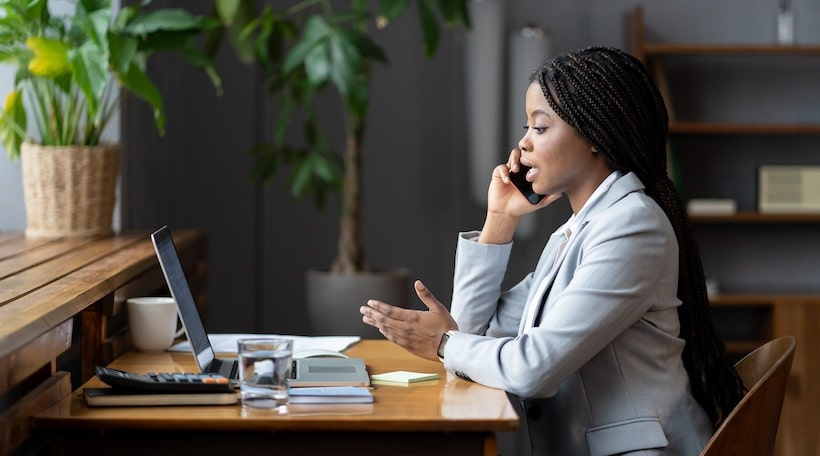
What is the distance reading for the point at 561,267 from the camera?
6.04ft

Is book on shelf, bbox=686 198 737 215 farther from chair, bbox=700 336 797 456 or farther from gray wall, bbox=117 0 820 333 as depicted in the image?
chair, bbox=700 336 797 456

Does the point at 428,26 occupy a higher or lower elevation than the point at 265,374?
higher

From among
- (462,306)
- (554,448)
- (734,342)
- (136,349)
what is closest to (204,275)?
(136,349)

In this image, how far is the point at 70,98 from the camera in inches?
113

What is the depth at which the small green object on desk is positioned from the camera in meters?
1.85

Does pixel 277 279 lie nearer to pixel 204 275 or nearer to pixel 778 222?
pixel 204 275

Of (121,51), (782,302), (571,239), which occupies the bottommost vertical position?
(782,302)

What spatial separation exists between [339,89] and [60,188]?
121 centimetres

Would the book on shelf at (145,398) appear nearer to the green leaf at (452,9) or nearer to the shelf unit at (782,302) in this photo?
the green leaf at (452,9)

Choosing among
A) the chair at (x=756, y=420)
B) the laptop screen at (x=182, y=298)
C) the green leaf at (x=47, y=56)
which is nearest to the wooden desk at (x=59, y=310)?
the laptop screen at (x=182, y=298)

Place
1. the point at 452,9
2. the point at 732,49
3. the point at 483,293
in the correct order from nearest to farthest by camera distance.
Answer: the point at 483,293 → the point at 452,9 → the point at 732,49

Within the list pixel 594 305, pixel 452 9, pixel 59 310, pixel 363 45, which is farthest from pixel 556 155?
pixel 452 9

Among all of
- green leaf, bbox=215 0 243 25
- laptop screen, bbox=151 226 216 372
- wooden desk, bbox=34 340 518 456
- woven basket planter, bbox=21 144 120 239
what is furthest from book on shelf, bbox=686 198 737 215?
wooden desk, bbox=34 340 518 456

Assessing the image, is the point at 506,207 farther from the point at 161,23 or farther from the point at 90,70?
the point at 161,23
